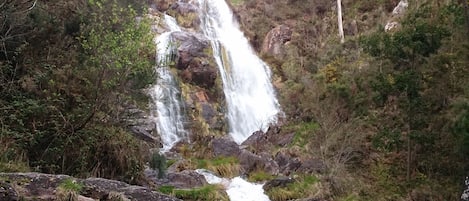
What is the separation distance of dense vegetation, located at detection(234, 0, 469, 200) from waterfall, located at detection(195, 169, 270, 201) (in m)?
2.02

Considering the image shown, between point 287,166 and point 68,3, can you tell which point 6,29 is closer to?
point 68,3

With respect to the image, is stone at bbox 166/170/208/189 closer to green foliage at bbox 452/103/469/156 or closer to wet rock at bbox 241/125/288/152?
wet rock at bbox 241/125/288/152

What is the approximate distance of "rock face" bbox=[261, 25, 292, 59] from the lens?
100 ft

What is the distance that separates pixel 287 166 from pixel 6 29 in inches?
397

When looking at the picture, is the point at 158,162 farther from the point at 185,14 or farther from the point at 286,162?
the point at 185,14

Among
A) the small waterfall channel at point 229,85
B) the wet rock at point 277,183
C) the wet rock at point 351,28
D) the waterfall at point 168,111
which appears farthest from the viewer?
the wet rock at point 351,28

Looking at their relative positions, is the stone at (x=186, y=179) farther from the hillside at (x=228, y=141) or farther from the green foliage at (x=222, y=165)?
the green foliage at (x=222, y=165)

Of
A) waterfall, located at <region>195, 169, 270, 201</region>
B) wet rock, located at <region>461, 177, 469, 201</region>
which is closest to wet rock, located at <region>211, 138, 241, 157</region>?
waterfall, located at <region>195, 169, 270, 201</region>

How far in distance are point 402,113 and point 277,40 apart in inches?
669

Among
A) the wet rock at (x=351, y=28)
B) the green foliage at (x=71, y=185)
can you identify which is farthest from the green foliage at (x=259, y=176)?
the wet rock at (x=351, y=28)

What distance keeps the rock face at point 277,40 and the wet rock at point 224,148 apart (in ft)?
38.8

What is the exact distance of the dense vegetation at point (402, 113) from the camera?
13391mm

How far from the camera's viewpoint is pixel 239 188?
51.1 feet

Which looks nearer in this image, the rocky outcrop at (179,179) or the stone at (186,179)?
the rocky outcrop at (179,179)
